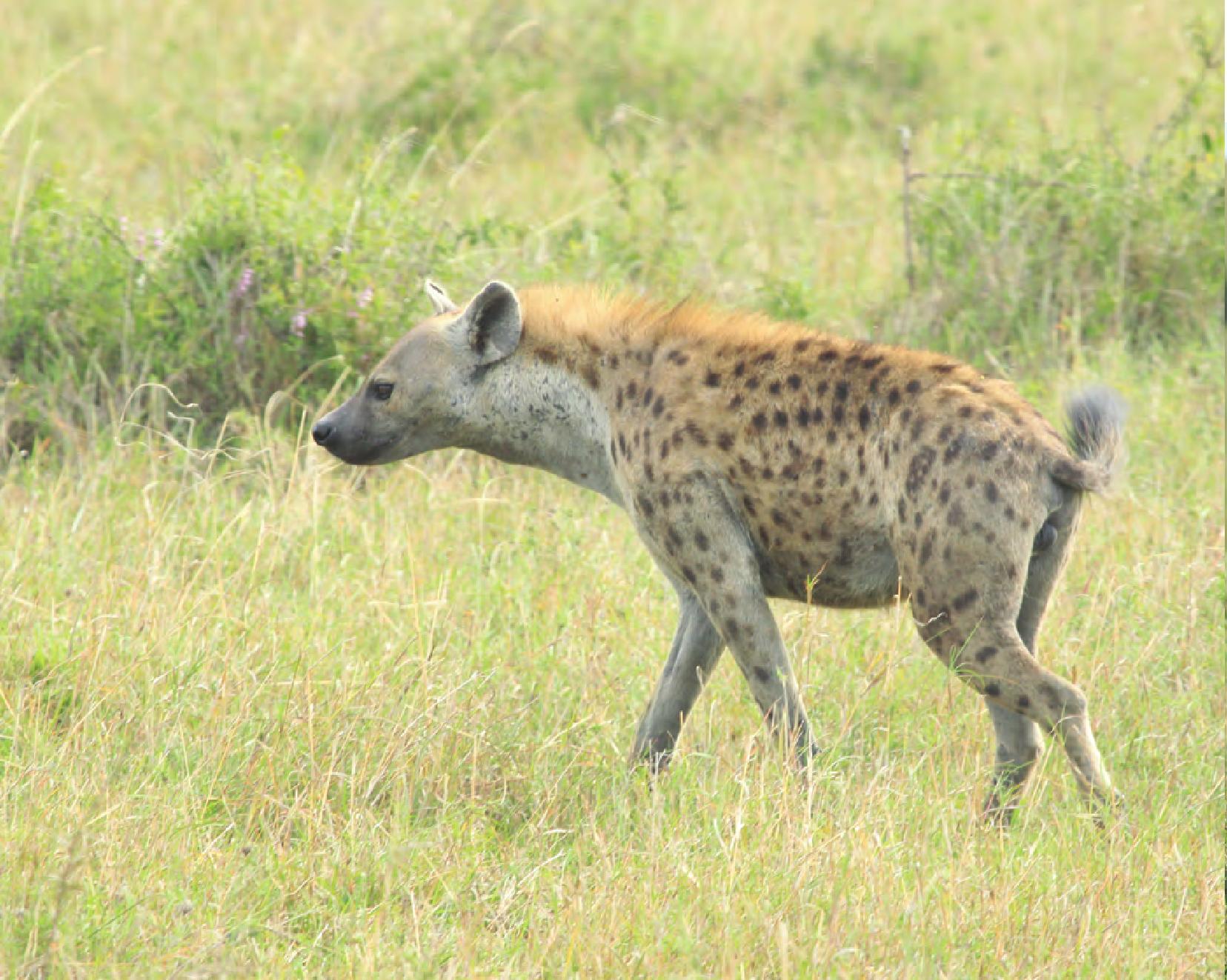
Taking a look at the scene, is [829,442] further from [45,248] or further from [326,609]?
[45,248]

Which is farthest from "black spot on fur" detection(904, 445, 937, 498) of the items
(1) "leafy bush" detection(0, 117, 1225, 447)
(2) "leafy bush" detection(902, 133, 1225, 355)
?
(2) "leafy bush" detection(902, 133, 1225, 355)

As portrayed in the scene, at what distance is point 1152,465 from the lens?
6.37m

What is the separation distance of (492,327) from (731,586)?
93cm

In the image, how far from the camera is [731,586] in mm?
4336

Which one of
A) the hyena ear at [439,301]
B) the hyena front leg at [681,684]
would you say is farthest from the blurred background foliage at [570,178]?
the hyena front leg at [681,684]

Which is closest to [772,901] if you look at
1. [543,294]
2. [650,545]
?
[650,545]

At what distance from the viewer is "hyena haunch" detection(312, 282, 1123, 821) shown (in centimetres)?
408

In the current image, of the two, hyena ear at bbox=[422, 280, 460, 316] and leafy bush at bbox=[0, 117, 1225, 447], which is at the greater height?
hyena ear at bbox=[422, 280, 460, 316]

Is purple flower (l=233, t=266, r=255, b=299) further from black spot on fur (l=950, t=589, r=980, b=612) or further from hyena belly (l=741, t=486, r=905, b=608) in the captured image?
black spot on fur (l=950, t=589, r=980, b=612)

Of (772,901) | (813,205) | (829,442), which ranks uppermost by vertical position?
(829,442)

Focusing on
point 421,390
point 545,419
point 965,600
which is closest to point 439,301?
point 421,390

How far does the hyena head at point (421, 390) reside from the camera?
4.76 m

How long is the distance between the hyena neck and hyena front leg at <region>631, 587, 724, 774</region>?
380 mm

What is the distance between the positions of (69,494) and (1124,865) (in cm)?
334
